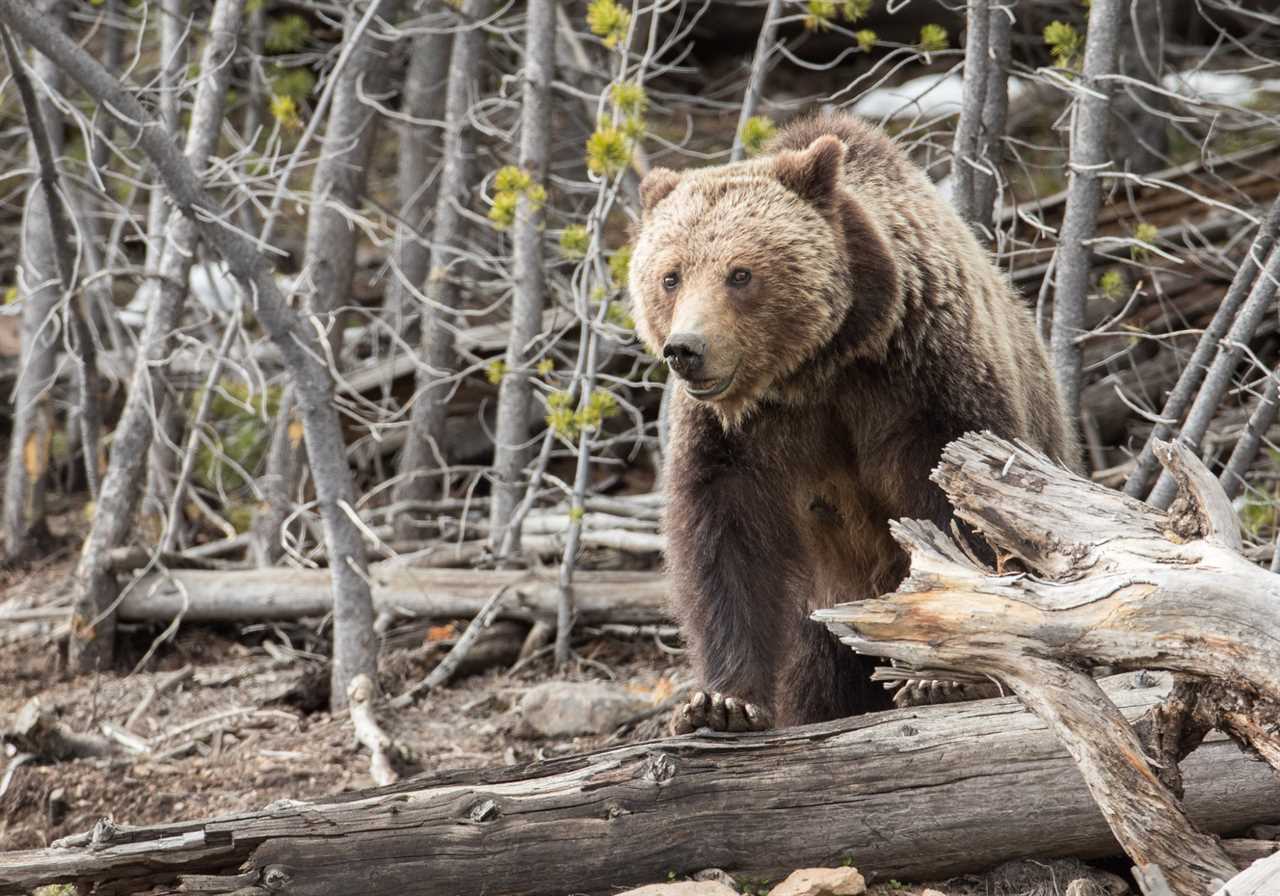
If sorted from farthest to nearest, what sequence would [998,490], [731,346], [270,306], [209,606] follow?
[209,606], [270,306], [731,346], [998,490]

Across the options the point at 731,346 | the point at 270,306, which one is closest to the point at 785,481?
the point at 731,346

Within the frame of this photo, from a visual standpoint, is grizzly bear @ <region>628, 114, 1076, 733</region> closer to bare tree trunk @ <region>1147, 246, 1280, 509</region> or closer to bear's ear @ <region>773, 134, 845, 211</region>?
bear's ear @ <region>773, 134, 845, 211</region>

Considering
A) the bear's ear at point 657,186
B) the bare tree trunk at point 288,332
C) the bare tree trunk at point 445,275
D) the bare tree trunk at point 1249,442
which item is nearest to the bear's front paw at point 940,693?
the bare tree trunk at point 1249,442

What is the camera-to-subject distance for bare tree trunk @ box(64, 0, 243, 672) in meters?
6.06

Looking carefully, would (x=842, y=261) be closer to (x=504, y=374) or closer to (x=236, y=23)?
(x=504, y=374)

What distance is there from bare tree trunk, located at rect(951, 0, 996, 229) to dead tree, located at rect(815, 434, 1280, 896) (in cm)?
241

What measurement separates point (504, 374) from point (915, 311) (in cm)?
264

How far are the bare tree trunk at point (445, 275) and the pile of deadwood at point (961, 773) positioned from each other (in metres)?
3.90

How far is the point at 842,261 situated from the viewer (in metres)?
4.02

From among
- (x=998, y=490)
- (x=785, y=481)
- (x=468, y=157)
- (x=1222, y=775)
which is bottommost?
(x=1222, y=775)

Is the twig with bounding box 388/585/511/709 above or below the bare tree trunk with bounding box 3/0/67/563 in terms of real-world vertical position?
below

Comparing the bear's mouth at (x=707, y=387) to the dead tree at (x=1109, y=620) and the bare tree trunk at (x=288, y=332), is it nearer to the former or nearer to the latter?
the dead tree at (x=1109, y=620)

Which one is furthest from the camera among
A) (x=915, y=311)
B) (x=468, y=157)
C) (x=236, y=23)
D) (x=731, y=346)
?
(x=468, y=157)

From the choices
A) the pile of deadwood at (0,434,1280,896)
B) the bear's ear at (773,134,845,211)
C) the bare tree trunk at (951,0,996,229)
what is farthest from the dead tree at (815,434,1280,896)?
the bare tree trunk at (951,0,996,229)
